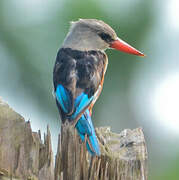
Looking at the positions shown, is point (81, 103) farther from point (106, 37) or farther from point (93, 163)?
point (93, 163)

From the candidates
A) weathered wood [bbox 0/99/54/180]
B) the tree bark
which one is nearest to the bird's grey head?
the tree bark

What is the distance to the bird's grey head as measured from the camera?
6637 millimetres

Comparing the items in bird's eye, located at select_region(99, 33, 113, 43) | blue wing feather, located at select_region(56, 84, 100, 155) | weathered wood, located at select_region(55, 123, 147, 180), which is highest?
bird's eye, located at select_region(99, 33, 113, 43)

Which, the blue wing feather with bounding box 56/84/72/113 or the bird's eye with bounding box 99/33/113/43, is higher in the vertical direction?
the bird's eye with bounding box 99/33/113/43

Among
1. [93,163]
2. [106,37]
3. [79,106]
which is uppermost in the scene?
[106,37]

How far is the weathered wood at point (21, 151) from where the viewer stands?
3.34 meters

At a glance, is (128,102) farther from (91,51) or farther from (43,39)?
(91,51)

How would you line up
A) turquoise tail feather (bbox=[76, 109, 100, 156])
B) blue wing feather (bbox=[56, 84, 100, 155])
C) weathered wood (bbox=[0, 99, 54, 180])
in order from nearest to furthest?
1. weathered wood (bbox=[0, 99, 54, 180])
2. turquoise tail feather (bbox=[76, 109, 100, 156])
3. blue wing feather (bbox=[56, 84, 100, 155])

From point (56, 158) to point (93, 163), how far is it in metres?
0.20

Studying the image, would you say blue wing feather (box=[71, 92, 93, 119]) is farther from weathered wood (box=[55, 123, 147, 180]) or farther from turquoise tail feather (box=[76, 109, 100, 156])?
weathered wood (box=[55, 123, 147, 180])

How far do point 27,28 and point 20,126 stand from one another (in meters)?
11.1

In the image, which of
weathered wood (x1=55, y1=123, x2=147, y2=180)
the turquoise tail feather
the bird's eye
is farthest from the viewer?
the bird's eye

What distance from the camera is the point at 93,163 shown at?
11.7ft

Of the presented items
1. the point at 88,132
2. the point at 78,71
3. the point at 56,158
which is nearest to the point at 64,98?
the point at 78,71
